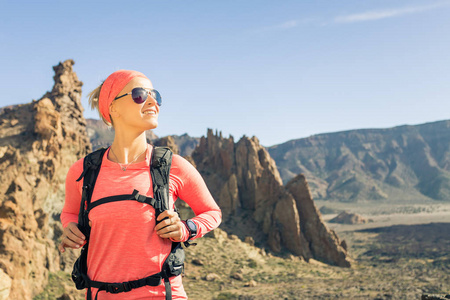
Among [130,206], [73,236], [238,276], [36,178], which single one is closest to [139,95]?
[130,206]

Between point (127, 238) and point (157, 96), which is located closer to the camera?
point (127, 238)

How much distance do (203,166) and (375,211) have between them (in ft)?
359

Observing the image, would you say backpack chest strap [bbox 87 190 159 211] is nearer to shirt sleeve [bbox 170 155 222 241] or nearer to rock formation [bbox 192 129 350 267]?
shirt sleeve [bbox 170 155 222 241]

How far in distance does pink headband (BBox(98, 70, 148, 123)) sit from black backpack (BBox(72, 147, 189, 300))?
453 millimetres

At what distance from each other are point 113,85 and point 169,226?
131 cm

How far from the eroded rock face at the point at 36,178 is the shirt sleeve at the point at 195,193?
982 centimetres

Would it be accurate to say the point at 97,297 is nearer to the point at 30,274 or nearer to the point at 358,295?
the point at 30,274

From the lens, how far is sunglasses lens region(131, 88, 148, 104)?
310cm

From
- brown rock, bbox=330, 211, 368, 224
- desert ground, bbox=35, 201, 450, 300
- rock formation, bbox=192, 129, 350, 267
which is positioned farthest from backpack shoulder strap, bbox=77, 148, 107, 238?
brown rock, bbox=330, 211, 368, 224

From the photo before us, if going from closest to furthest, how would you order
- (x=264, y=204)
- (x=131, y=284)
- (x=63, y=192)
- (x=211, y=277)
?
1. (x=131, y=284)
2. (x=63, y=192)
3. (x=211, y=277)
4. (x=264, y=204)

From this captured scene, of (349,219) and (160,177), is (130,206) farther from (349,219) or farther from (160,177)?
(349,219)

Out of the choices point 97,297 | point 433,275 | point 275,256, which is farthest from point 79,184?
point 433,275

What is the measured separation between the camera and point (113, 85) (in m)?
3.18

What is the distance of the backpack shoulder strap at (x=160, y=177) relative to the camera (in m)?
2.88
